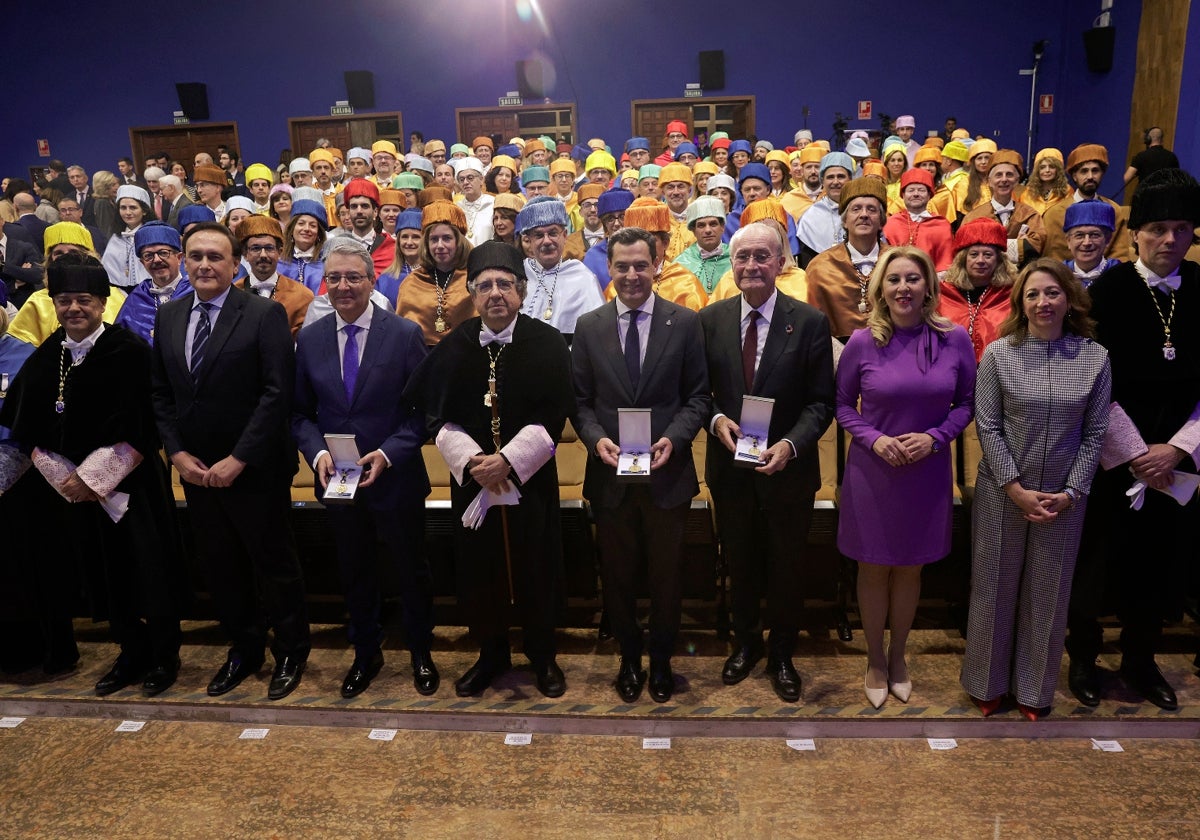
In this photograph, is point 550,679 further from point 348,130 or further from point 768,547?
point 348,130

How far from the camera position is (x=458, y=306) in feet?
13.7

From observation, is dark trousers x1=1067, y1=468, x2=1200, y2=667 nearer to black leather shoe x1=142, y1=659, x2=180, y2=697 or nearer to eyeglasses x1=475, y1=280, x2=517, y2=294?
eyeglasses x1=475, y1=280, x2=517, y2=294

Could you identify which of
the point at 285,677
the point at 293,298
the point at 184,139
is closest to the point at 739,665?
the point at 285,677

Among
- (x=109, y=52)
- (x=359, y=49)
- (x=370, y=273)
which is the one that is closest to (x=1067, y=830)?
(x=370, y=273)

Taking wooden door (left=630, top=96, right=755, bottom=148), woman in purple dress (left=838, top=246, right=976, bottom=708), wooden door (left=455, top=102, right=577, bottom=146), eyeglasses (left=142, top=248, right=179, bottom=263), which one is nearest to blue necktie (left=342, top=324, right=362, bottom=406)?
eyeglasses (left=142, top=248, right=179, bottom=263)

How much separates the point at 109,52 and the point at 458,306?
46.8 feet

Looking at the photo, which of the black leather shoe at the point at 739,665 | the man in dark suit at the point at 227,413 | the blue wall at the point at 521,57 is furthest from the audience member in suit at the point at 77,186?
the black leather shoe at the point at 739,665

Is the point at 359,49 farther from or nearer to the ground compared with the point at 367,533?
farther from the ground

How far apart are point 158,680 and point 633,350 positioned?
247cm

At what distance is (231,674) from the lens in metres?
3.41

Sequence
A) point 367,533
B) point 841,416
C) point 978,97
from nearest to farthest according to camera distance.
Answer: point 841,416 < point 367,533 < point 978,97

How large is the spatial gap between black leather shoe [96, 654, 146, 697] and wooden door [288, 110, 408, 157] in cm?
1212

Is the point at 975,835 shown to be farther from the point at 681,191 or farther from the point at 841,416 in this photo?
the point at 681,191

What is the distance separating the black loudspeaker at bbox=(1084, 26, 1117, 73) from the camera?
1122 cm
